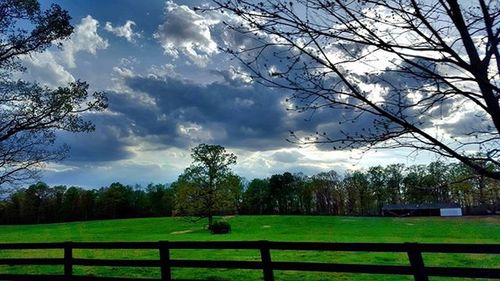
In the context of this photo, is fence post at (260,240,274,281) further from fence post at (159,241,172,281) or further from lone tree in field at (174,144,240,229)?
lone tree in field at (174,144,240,229)

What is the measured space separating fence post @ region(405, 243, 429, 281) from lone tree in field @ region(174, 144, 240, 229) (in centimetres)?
4495

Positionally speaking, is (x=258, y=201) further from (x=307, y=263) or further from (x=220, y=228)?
(x=307, y=263)

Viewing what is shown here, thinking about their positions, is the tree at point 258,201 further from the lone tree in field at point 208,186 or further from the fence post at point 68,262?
the fence post at point 68,262

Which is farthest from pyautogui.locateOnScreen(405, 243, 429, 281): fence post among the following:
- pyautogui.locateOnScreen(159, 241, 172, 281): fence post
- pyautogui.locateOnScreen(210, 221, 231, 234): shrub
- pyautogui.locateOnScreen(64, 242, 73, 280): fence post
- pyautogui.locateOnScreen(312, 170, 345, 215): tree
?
pyautogui.locateOnScreen(312, 170, 345, 215): tree

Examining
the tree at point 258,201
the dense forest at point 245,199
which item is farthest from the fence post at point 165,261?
the tree at point 258,201

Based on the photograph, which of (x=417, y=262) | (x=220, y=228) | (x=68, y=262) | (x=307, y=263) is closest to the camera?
(x=417, y=262)

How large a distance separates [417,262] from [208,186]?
46.4m

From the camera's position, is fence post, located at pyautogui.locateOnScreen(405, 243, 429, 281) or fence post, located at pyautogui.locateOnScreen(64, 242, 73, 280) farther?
fence post, located at pyautogui.locateOnScreen(64, 242, 73, 280)

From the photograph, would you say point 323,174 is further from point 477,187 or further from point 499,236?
point 477,187

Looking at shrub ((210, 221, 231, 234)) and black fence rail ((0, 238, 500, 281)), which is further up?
black fence rail ((0, 238, 500, 281))

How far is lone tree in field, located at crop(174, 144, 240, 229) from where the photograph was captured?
51281 millimetres

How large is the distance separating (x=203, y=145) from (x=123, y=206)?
2300 inches

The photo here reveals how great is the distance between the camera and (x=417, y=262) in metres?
6.62

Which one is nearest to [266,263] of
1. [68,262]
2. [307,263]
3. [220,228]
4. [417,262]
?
[307,263]
